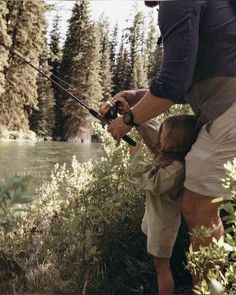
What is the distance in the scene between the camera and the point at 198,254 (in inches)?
78.1

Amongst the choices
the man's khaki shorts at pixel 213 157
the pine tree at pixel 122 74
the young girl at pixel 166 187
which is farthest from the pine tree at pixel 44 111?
the man's khaki shorts at pixel 213 157

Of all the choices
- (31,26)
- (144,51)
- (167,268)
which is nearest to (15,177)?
(167,268)

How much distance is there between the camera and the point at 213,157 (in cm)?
265

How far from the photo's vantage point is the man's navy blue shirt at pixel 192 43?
2.54 metres

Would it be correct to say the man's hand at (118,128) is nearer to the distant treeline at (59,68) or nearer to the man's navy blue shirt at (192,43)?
the man's navy blue shirt at (192,43)

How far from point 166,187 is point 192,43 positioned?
0.83 m

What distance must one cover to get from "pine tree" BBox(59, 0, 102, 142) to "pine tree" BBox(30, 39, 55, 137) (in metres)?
1.53

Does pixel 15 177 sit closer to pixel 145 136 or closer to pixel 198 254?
pixel 198 254

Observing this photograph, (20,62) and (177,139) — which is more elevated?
(20,62)

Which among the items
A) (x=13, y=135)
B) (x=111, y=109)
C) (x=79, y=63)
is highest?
(x=79, y=63)

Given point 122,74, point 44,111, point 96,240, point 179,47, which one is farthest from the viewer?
point 122,74

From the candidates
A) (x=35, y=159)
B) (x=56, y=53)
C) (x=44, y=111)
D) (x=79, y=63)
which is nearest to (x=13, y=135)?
(x=44, y=111)

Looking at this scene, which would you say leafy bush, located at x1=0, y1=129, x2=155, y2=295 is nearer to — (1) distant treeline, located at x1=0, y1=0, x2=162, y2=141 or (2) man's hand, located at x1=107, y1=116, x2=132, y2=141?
(2) man's hand, located at x1=107, y1=116, x2=132, y2=141

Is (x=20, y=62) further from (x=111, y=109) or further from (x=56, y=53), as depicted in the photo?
(x=111, y=109)
